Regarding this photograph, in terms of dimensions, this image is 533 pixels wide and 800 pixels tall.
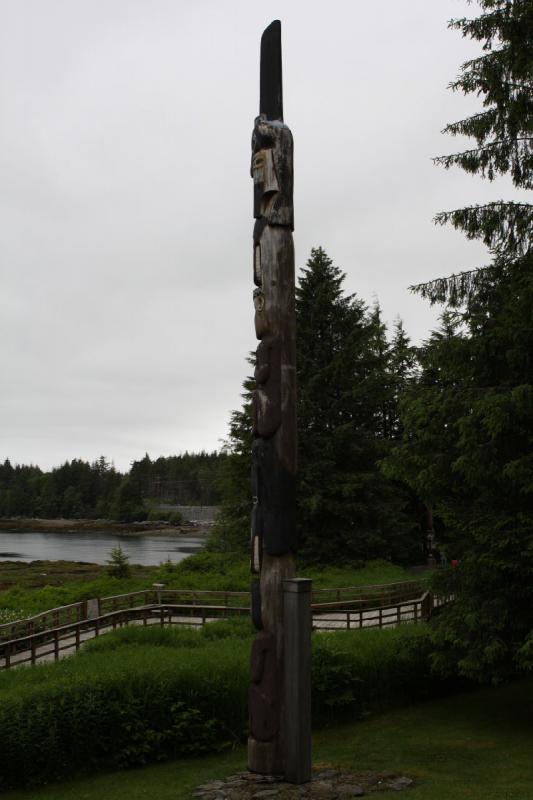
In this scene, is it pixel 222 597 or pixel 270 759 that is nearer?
pixel 270 759

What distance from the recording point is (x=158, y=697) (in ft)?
35.9

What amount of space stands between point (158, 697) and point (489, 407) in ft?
Result: 20.2

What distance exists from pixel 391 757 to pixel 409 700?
11.4 feet

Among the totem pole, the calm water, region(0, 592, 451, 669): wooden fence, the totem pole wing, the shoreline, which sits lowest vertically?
the calm water

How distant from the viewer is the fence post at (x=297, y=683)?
27.5 feet

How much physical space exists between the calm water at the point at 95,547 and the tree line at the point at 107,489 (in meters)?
19.8

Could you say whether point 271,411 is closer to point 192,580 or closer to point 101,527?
point 192,580

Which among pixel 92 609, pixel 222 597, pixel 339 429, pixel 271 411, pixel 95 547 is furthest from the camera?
pixel 95 547

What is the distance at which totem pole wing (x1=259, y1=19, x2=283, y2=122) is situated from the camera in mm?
9555

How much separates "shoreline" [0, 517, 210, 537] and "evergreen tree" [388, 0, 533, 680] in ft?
302

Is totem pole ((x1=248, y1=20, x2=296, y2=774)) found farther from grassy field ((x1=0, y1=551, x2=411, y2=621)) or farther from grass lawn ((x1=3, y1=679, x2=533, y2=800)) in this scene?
grassy field ((x1=0, y1=551, x2=411, y2=621))

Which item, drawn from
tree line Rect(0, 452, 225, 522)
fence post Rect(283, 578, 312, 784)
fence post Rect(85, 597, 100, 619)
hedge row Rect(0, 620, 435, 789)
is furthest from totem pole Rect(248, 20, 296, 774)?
tree line Rect(0, 452, 225, 522)

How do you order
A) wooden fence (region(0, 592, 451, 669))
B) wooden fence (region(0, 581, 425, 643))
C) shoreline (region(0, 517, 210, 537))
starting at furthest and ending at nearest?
shoreline (region(0, 517, 210, 537))
wooden fence (region(0, 581, 425, 643))
wooden fence (region(0, 592, 451, 669))

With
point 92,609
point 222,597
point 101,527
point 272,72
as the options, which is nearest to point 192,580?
point 222,597
